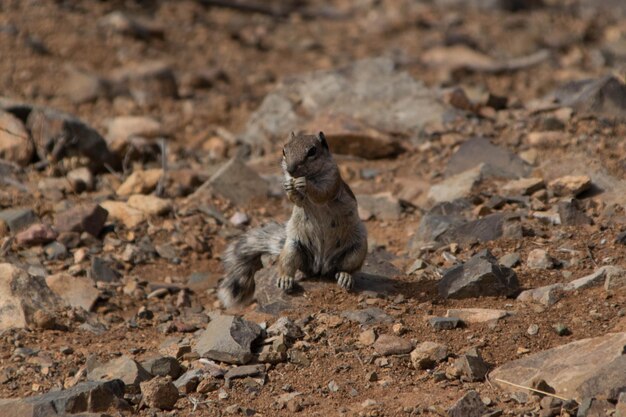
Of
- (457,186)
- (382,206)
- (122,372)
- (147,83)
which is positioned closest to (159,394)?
(122,372)

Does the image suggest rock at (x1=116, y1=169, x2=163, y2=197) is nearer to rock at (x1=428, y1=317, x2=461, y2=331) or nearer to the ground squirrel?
the ground squirrel

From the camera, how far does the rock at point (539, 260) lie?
23.0 ft

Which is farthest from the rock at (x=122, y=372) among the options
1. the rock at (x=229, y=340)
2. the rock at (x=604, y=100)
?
the rock at (x=604, y=100)

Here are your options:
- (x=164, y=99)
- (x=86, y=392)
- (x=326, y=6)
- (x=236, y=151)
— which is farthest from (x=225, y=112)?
(x=86, y=392)

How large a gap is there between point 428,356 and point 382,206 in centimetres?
343

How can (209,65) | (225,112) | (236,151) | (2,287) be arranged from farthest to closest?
(209,65)
(225,112)
(236,151)
(2,287)

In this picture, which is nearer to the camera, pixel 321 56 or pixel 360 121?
pixel 360 121

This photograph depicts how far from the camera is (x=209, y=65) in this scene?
14.8 m

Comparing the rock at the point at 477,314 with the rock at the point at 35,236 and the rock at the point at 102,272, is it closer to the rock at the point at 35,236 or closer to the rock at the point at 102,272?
the rock at the point at 102,272

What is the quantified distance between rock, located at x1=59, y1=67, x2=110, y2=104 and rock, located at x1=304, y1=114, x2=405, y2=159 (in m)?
4.11

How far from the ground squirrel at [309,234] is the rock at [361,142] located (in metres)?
3.16

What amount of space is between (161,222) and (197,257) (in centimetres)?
62

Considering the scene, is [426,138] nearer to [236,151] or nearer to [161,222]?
[236,151]

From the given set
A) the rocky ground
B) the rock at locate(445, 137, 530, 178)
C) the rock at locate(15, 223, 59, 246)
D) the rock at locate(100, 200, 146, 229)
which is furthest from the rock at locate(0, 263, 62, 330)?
the rock at locate(445, 137, 530, 178)
